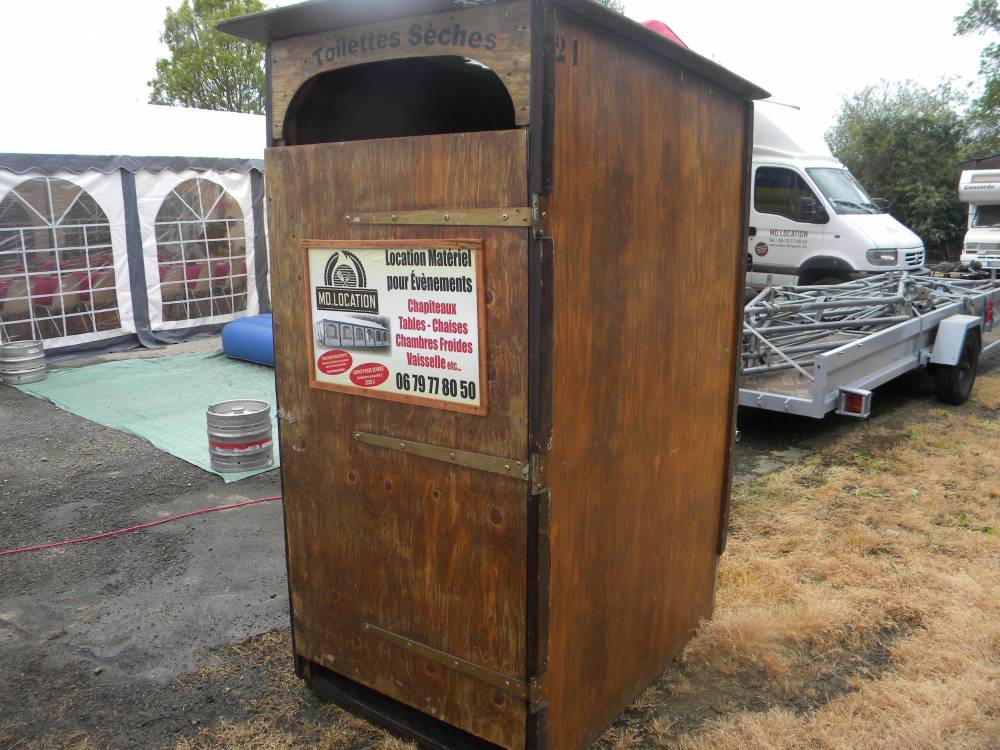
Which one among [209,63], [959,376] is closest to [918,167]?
[959,376]

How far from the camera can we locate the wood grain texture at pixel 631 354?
2.38 metres

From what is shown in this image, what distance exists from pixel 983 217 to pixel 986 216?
0.21ft

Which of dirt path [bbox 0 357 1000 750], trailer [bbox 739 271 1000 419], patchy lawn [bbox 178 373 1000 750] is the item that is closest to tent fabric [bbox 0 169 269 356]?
dirt path [bbox 0 357 1000 750]

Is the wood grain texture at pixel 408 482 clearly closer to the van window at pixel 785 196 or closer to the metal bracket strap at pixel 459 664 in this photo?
the metal bracket strap at pixel 459 664

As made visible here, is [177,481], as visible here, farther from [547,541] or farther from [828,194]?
[828,194]

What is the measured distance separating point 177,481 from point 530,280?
4592mm

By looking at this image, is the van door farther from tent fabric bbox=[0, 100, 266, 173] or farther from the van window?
tent fabric bbox=[0, 100, 266, 173]

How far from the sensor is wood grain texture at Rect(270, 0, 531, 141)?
2.18m

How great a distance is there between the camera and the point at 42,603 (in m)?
4.11

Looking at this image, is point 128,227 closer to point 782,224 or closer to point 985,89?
point 782,224

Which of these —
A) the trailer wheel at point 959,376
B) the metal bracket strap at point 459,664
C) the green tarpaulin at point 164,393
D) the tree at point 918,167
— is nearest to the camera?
the metal bracket strap at point 459,664

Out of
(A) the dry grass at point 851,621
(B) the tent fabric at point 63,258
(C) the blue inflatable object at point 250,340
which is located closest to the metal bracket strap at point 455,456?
(A) the dry grass at point 851,621

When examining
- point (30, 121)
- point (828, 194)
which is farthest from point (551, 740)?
point (828, 194)

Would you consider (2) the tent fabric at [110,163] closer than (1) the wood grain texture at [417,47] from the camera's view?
No
